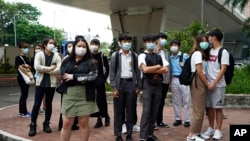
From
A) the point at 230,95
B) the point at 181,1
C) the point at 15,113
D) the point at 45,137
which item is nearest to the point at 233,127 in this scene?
Answer: the point at 45,137

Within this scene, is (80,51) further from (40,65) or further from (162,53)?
(162,53)

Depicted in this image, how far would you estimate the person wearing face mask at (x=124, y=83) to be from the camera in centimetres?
559

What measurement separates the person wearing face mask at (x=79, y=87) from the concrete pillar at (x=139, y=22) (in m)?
26.8

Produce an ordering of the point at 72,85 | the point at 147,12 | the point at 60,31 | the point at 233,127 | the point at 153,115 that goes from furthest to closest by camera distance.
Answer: the point at 60,31
the point at 147,12
the point at 153,115
the point at 72,85
the point at 233,127

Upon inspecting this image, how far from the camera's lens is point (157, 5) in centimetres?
3136

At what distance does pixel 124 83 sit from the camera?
5.60 meters

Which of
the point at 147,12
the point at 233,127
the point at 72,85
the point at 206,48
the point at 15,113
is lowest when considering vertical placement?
the point at 15,113

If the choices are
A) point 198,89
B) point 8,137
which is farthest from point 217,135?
point 8,137

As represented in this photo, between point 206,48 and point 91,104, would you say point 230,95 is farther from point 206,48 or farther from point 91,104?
point 91,104

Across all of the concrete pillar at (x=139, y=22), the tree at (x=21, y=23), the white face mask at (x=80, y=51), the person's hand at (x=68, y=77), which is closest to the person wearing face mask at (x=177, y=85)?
the white face mask at (x=80, y=51)

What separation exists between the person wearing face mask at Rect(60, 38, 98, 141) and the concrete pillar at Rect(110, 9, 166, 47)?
26.8m

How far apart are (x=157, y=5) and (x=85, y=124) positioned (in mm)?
27636

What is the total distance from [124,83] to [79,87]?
105 cm

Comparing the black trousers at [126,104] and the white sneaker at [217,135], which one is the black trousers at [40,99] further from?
the white sneaker at [217,135]
